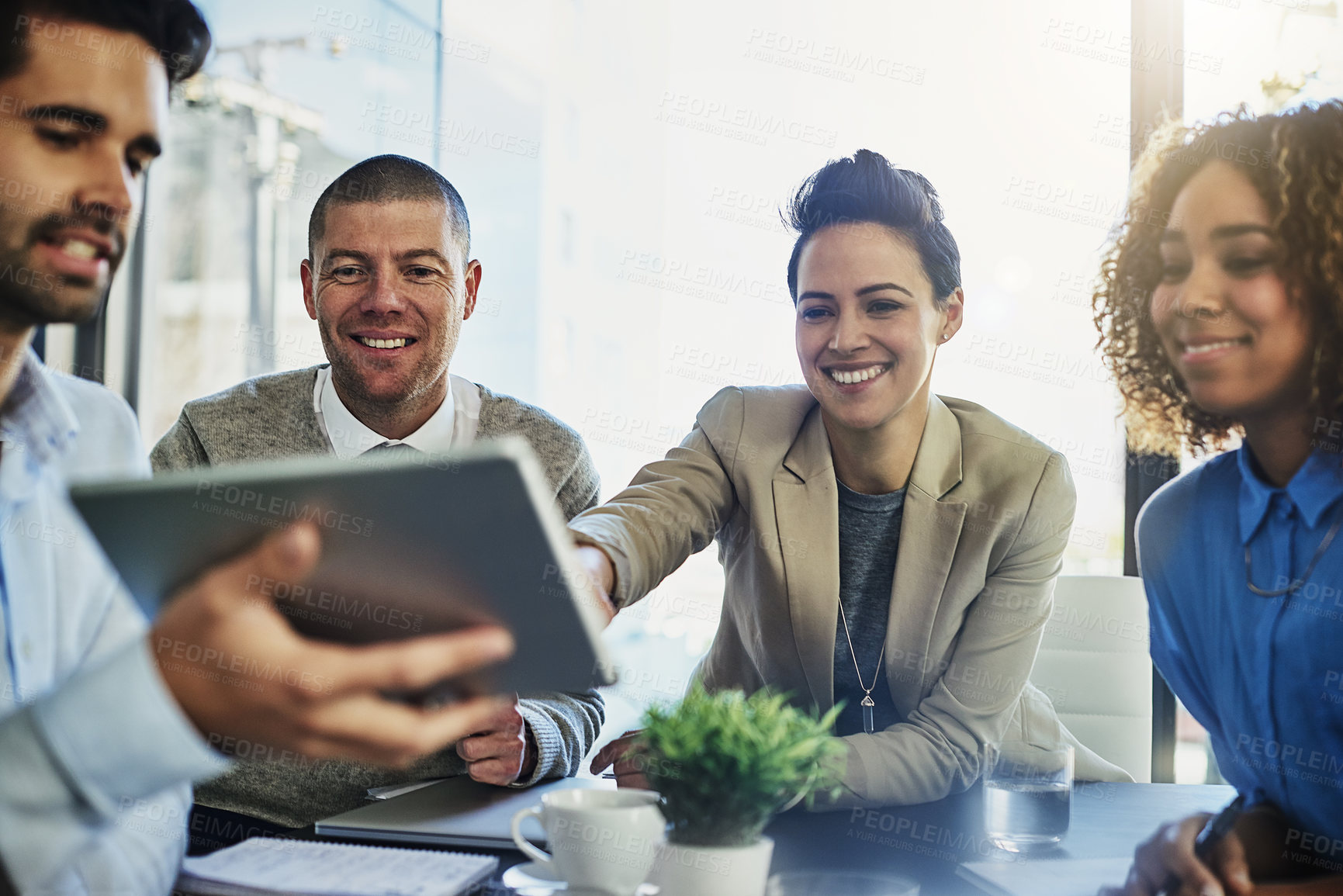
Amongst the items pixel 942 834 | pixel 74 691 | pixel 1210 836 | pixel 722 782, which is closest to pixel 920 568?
pixel 942 834

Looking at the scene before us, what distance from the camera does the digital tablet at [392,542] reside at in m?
0.64

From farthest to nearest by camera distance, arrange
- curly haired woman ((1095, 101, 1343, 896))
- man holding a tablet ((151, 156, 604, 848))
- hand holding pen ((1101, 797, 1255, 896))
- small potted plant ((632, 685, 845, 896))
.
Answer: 1. man holding a tablet ((151, 156, 604, 848))
2. curly haired woman ((1095, 101, 1343, 896))
3. hand holding pen ((1101, 797, 1255, 896))
4. small potted plant ((632, 685, 845, 896))

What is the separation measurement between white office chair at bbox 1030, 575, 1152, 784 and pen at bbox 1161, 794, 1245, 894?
0.82 meters

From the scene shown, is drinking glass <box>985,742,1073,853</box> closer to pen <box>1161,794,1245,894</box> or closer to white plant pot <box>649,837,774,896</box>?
pen <box>1161,794,1245,894</box>

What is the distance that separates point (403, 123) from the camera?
10.7 ft

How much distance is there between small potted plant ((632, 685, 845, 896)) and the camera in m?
0.87

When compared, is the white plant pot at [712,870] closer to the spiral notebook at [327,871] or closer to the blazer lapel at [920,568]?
the spiral notebook at [327,871]

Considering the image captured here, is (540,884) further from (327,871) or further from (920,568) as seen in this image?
(920,568)

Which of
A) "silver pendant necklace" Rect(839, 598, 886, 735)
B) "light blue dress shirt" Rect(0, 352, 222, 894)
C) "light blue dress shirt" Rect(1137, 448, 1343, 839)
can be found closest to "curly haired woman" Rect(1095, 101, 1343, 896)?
"light blue dress shirt" Rect(1137, 448, 1343, 839)

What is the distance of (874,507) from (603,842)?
40.3 inches

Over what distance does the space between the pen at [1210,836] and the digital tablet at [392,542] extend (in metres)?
0.67

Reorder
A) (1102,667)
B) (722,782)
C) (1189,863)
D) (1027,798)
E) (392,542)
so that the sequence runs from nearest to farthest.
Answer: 1. (392,542)
2. (722,782)
3. (1189,863)
4. (1027,798)
5. (1102,667)

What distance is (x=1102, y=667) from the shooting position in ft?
6.47

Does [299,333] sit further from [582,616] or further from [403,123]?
[582,616]
